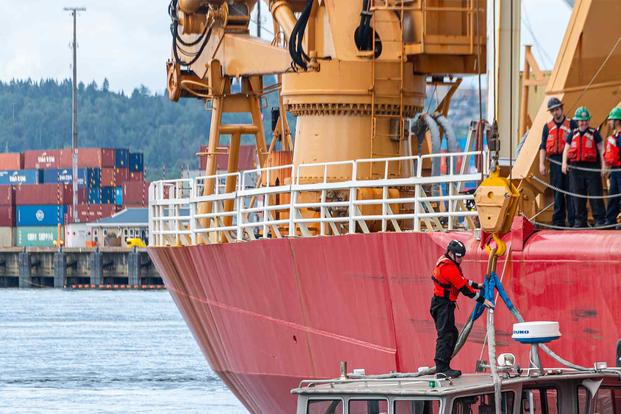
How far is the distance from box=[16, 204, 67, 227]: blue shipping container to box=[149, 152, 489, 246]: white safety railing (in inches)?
4385

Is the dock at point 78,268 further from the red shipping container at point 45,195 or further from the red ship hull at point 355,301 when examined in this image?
the red ship hull at point 355,301

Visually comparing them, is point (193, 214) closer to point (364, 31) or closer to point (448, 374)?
point (364, 31)

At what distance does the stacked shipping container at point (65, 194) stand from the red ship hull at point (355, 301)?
359 ft

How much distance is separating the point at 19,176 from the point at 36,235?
17.9 m

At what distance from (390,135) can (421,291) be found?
5.78 meters

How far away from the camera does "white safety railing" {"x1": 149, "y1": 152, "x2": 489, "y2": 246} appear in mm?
20078

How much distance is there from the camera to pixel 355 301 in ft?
70.6

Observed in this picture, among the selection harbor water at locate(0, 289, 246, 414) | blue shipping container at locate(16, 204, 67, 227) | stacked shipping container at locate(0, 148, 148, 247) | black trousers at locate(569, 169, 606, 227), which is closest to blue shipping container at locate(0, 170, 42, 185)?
stacked shipping container at locate(0, 148, 148, 247)

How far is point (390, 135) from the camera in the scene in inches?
998

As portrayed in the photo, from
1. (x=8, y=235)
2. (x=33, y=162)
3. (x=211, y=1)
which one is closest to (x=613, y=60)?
(x=211, y=1)

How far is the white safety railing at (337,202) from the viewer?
2008cm

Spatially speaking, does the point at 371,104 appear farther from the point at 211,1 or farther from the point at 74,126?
the point at 74,126

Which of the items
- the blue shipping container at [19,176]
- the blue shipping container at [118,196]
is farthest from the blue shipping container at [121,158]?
the blue shipping container at [19,176]

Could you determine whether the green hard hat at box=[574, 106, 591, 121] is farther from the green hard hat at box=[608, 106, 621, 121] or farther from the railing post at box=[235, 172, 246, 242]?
the railing post at box=[235, 172, 246, 242]
